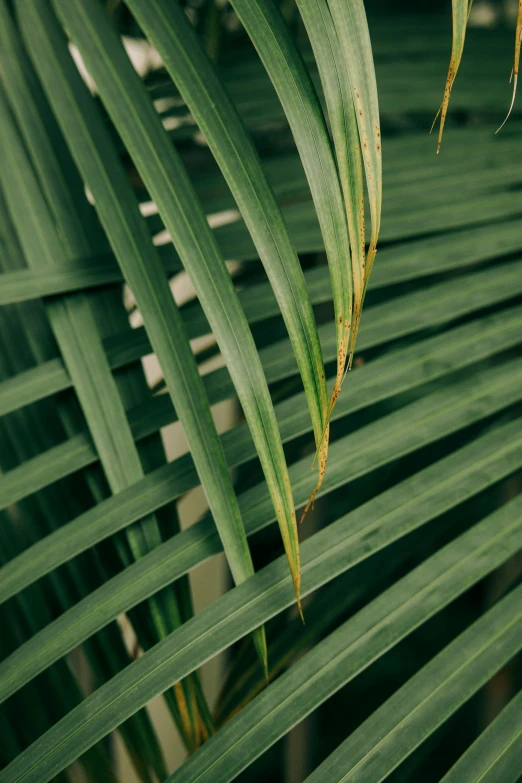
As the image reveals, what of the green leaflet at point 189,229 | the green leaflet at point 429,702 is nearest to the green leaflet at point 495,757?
the green leaflet at point 429,702

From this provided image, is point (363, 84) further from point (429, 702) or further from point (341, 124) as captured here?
point (429, 702)

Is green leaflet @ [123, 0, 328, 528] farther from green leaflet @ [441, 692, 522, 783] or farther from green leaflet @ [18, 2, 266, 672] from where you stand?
green leaflet @ [441, 692, 522, 783]

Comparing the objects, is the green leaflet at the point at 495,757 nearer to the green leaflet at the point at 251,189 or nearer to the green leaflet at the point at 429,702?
the green leaflet at the point at 429,702

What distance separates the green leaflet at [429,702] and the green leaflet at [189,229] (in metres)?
0.08

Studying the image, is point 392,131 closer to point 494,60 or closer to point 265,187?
point 494,60

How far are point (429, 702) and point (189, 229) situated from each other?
238 mm

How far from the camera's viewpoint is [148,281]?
11.3 inches

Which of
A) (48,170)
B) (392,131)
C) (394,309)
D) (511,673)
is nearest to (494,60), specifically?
(392,131)

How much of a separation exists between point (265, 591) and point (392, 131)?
485 mm

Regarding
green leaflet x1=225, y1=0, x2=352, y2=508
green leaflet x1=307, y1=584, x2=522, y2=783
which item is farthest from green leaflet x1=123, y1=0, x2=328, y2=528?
green leaflet x1=307, y1=584, x2=522, y2=783

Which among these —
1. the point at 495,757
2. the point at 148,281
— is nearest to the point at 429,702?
the point at 495,757

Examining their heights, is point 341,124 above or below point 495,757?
above

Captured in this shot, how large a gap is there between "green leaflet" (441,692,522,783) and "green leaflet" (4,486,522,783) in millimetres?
39

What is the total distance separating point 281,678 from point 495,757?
102 mm
